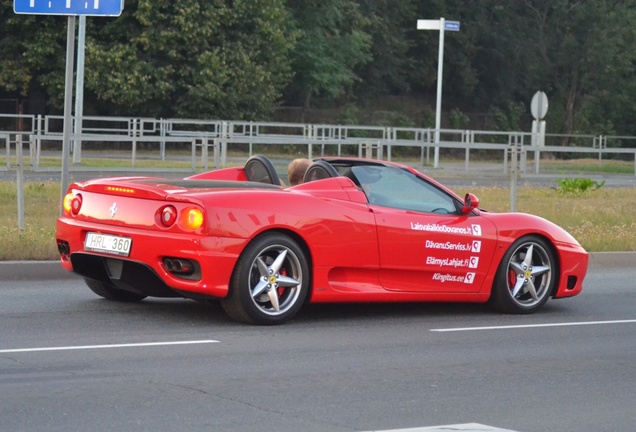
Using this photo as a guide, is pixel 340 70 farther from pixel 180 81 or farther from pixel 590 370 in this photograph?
pixel 590 370

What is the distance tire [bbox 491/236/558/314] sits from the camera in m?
10.8

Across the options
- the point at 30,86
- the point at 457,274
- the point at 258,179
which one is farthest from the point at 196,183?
the point at 30,86

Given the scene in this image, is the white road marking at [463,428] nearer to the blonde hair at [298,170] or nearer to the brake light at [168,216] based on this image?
the brake light at [168,216]

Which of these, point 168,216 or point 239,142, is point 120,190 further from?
point 239,142

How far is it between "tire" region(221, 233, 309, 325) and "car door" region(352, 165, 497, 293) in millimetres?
812

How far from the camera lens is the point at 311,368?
7988 millimetres

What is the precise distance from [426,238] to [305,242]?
1.19 metres

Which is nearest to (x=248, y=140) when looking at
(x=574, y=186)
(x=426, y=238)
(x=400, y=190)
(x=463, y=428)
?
(x=574, y=186)

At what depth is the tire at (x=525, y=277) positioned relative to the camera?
10.8 m

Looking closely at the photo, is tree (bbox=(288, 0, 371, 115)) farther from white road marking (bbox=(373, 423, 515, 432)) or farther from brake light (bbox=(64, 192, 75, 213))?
white road marking (bbox=(373, 423, 515, 432))

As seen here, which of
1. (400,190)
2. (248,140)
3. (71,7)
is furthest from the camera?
(248,140)

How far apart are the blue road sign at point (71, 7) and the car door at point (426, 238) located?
4279 millimetres

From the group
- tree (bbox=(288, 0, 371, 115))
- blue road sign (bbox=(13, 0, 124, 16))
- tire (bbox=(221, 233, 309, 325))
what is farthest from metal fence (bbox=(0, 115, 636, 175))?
tire (bbox=(221, 233, 309, 325))

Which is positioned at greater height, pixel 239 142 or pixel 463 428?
pixel 239 142
